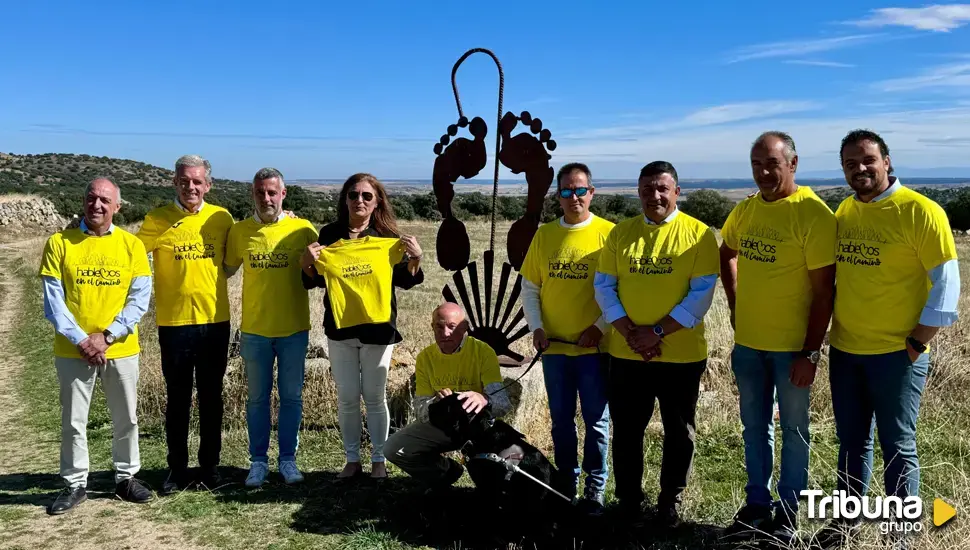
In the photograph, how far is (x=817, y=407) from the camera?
6.43m

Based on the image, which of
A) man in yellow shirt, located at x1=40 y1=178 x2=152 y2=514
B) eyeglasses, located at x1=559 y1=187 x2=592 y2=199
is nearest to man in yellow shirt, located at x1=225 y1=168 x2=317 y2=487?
man in yellow shirt, located at x1=40 y1=178 x2=152 y2=514

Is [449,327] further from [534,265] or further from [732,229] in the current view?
[732,229]

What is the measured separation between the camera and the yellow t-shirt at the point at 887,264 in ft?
11.3

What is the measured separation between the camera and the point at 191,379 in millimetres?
4980

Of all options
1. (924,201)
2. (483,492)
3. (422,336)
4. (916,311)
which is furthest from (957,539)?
(422,336)

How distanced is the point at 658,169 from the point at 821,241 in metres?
0.90

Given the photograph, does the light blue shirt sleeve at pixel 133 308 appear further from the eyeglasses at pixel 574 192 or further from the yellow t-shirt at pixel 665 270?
the yellow t-shirt at pixel 665 270

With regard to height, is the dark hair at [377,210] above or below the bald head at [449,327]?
above

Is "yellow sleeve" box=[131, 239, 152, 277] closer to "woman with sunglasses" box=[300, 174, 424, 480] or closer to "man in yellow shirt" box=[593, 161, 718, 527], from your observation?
"woman with sunglasses" box=[300, 174, 424, 480]

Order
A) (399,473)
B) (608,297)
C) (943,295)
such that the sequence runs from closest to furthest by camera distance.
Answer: (943,295) → (608,297) → (399,473)

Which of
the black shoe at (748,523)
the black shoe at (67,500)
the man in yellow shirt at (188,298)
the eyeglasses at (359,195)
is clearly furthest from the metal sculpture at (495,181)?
the black shoe at (67,500)

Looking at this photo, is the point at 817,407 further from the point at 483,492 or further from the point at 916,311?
the point at 483,492

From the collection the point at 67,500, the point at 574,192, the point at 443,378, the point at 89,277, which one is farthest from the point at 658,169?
the point at 67,500

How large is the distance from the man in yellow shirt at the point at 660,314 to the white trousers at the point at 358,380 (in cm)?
159
